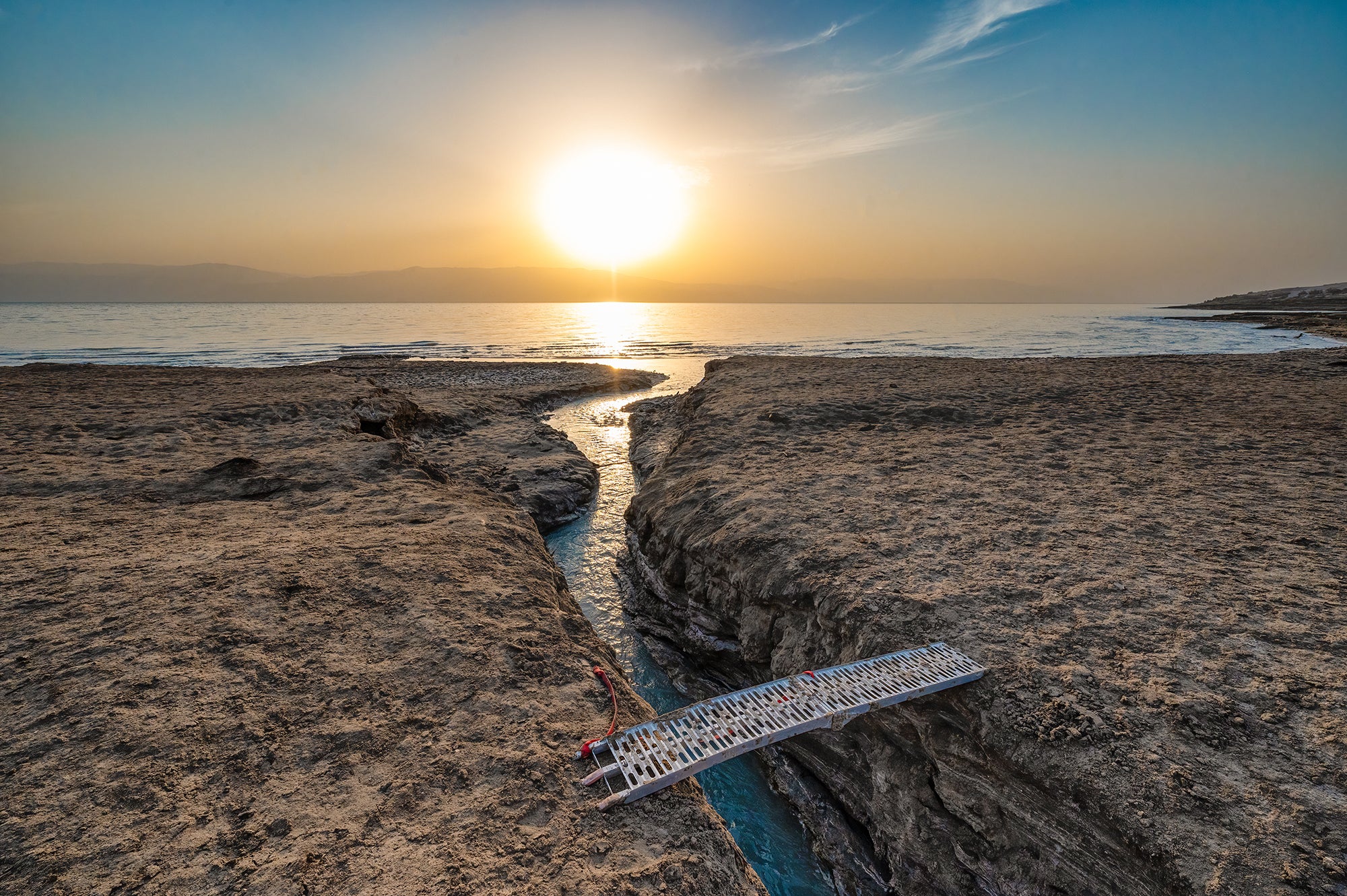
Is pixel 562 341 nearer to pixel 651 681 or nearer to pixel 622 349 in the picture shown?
pixel 622 349

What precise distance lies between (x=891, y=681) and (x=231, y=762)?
4.74 metres

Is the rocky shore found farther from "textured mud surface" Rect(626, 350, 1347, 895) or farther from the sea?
"textured mud surface" Rect(626, 350, 1347, 895)

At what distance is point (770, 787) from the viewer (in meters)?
5.90

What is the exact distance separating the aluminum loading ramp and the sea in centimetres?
185

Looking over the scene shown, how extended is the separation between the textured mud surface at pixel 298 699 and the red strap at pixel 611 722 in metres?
0.09

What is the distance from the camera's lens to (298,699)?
411 cm

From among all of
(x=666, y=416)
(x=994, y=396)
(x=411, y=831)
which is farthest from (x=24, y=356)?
(x=994, y=396)

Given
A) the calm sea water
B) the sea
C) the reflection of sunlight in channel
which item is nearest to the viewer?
the sea

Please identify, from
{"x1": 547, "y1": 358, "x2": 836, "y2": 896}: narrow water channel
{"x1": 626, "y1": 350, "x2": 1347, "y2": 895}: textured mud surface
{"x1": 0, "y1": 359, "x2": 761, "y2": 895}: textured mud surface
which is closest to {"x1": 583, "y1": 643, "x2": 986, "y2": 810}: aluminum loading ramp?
{"x1": 0, "y1": 359, "x2": 761, "y2": 895}: textured mud surface

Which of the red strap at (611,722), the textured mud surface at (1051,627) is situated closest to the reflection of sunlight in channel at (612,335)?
the textured mud surface at (1051,627)

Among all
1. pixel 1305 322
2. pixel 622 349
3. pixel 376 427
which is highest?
pixel 1305 322

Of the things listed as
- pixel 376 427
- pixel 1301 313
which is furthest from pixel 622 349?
pixel 1301 313

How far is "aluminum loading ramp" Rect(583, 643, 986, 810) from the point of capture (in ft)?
12.1

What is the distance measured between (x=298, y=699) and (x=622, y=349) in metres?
52.0
